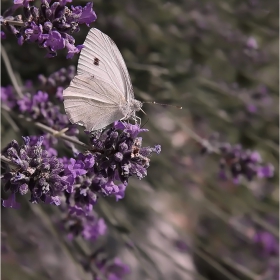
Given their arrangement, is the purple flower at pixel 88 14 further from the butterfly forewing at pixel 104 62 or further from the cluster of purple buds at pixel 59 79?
the cluster of purple buds at pixel 59 79

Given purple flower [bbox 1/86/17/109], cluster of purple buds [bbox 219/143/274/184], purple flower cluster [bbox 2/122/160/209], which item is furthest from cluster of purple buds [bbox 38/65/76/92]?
cluster of purple buds [bbox 219/143/274/184]

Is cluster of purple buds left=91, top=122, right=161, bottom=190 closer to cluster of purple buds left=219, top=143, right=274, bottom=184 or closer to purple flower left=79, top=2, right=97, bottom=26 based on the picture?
purple flower left=79, top=2, right=97, bottom=26

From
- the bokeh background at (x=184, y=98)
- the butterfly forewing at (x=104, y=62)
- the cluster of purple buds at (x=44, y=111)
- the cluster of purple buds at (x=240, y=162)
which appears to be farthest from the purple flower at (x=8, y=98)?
the cluster of purple buds at (x=240, y=162)

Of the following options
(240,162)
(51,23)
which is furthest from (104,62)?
(240,162)

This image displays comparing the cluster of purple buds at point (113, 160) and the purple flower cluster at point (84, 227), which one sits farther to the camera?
the purple flower cluster at point (84, 227)

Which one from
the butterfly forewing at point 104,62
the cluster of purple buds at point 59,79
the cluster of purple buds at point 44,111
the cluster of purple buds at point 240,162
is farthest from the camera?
the cluster of purple buds at point 240,162

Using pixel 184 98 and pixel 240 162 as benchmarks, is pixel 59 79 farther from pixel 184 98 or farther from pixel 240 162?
pixel 184 98
